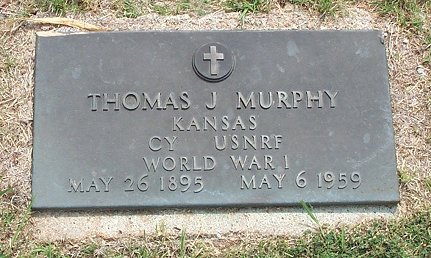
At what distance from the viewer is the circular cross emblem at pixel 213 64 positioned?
3119 millimetres

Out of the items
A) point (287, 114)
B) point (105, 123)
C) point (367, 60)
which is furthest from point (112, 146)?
point (367, 60)

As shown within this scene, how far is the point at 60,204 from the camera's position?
2982mm

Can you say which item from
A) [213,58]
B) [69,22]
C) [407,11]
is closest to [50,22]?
[69,22]

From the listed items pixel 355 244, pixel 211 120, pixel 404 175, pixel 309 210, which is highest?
pixel 211 120

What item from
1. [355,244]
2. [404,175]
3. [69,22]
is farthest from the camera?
[69,22]

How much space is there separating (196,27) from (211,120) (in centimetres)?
50

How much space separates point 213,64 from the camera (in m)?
3.12

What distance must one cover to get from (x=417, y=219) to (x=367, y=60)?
0.74 m

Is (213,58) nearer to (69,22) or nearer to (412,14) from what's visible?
(69,22)

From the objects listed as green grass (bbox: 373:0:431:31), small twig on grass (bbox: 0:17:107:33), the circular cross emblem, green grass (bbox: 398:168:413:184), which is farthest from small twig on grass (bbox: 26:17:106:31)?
green grass (bbox: 398:168:413:184)

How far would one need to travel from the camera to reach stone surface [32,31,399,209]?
301 cm

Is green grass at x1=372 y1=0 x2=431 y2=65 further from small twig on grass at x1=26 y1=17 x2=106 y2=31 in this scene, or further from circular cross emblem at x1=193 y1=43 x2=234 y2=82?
small twig on grass at x1=26 y1=17 x2=106 y2=31

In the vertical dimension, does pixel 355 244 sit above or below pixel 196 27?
below

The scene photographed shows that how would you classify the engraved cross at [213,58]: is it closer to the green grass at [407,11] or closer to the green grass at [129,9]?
the green grass at [129,9]
